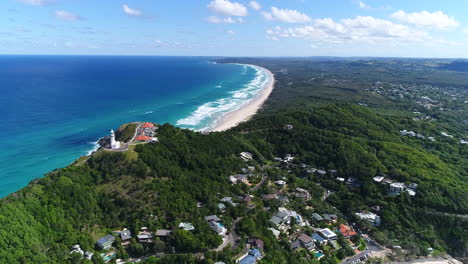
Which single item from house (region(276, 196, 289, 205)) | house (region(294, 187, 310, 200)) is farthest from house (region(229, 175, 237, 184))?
house (region(294, 187, 310, 200))

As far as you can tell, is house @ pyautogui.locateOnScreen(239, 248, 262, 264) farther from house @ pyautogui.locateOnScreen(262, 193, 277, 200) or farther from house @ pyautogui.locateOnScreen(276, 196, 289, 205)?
house @ pyautogui.locateOnScreen(276, 196, 289, 205)

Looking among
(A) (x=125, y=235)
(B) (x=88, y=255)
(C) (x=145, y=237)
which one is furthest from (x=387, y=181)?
(B) (x=88, y=255)

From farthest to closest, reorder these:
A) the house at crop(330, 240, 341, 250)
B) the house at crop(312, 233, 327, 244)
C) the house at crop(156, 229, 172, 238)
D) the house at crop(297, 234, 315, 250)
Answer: the house at crop(312, 233, 327, 244), the house at crop(330, 240, 341, 250), the house at crop(297, 234, 315, 250), the house at crop(156, 229, 172, 238)

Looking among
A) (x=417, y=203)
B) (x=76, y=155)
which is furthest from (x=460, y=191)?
(x=76, y=155)

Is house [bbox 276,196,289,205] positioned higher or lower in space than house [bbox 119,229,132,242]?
lower

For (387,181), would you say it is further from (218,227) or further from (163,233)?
(163,233)

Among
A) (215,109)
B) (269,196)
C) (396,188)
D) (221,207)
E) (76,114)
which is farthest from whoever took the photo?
(215,109)

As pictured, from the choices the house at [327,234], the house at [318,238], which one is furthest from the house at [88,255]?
the house at [327,234]
